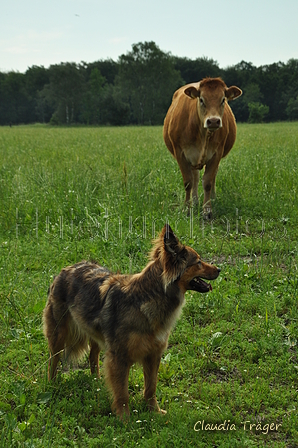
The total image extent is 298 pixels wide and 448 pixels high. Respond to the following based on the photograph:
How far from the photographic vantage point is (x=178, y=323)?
14.4ft

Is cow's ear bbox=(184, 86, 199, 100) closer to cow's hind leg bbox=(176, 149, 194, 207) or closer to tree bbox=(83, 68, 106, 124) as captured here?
cow's hind leg bbox=(176, 149, 194, 207)

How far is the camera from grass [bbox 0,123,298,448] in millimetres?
2984

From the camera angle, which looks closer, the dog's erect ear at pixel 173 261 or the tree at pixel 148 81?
the dog's erect ear at pixel 173 261

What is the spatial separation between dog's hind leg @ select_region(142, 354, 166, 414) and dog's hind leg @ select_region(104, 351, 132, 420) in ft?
0.60

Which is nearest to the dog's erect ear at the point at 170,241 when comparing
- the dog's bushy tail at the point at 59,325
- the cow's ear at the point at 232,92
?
the dog's bushy tail at the point at 59,325

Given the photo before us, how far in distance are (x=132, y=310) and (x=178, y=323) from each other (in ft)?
4.56

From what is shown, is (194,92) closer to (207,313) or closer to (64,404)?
(207,313)

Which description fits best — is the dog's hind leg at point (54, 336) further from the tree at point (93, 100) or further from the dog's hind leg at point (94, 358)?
the tree at point (93, 100)

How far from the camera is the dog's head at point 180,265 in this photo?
3037mm

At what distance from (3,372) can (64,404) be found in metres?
0.66

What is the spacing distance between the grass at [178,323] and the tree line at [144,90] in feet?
199

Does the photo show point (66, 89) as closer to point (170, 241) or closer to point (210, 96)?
Result: point (210, 96)

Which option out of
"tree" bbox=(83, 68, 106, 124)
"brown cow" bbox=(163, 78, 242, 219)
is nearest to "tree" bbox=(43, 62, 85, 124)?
"tree" bbox=(83, 68, 106, 124)

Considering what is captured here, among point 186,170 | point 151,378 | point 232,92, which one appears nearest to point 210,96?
point 232,92
